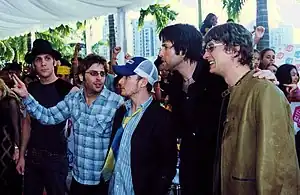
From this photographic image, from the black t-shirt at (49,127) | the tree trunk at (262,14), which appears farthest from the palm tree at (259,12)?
the black t-shirt at (49,127)

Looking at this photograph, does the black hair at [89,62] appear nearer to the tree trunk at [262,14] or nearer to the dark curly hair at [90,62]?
the dark curly hair at [90,62]

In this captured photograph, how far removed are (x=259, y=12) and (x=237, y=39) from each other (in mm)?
10509

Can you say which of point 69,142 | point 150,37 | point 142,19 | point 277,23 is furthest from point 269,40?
point 69,142

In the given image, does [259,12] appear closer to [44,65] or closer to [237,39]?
[44,65]

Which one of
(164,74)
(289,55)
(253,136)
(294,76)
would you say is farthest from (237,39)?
(289,55)

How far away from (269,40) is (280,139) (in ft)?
33.0

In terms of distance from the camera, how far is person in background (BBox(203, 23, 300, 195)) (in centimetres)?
229

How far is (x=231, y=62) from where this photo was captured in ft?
8.50

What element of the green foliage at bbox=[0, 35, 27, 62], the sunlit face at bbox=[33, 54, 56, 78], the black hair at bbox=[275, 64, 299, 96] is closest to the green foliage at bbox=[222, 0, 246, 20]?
the black hair at bbox=[275, 64, 299, 96]

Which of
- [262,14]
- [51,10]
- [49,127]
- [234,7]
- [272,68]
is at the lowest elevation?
[49,127]

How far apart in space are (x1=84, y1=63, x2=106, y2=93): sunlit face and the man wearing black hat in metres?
0.70

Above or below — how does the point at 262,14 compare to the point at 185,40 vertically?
above

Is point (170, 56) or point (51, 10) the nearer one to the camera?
point (170, 56)

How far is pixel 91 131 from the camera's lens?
3781mm
